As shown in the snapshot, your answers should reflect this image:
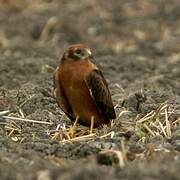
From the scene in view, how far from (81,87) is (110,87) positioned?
354 cm

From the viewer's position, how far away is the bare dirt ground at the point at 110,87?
6.18m

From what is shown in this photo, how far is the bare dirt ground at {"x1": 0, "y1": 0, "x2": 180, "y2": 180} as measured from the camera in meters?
6.18

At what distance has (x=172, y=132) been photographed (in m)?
7.74

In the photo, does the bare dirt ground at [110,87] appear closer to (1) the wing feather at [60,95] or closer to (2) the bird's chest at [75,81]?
(1) the wing feather at [60,95]

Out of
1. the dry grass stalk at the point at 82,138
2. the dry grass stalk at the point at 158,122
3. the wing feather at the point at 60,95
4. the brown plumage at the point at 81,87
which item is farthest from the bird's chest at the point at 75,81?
the dry grass stalk at the point at 158,122

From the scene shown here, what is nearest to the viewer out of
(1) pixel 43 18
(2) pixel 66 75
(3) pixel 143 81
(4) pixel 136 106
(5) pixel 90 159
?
Answer: (5) pixel 90 159

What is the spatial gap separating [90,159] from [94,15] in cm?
1138

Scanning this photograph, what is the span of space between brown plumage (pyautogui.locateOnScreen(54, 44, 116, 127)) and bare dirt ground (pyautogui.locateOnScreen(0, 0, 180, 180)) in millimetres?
202

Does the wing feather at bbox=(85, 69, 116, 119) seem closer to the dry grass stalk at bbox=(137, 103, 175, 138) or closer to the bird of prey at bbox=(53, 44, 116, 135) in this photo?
the bird of prey at bbox=(53, 44, 116, 135)

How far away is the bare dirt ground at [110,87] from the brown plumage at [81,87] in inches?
7.9

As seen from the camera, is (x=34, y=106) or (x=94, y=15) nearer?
(x=34, y=106)

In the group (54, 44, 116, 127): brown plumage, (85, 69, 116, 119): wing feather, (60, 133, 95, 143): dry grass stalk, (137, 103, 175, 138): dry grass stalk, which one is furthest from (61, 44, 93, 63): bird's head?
(137, 103, 175, 138): dry grass stalk

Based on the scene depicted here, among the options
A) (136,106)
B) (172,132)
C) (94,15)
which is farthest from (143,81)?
(94,15)

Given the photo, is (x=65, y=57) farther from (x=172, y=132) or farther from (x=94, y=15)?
(x=94, y=15)
